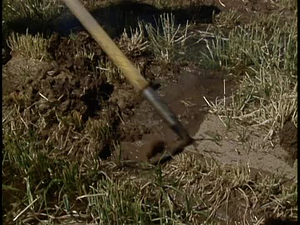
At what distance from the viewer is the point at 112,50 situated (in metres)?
2.96

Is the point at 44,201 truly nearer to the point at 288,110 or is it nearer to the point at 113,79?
the point at 113,79

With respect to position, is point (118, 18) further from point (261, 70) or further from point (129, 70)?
point (129, 70)

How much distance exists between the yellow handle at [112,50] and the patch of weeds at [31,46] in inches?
46.0

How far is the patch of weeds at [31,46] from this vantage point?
432 centimetres

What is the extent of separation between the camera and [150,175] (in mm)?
3521

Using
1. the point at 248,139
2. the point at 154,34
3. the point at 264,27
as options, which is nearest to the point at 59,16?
the point at 154,34

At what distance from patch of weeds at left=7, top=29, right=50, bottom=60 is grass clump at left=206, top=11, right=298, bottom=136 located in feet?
3.67

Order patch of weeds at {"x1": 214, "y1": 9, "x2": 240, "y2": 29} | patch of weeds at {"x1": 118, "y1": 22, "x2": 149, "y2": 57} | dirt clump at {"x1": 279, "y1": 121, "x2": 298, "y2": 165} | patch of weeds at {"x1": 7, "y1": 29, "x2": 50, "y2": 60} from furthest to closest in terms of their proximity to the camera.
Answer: patch of weeds at {"x1": 214, "y1": 9, "x2": 240, "y2": 29} → patch of weeds at {"x1": 118, "y1": 22, "x2": 149, "y2": 57} → patch of weeds at {"x1": 7, "y1": 29, "x2": 50, "y2": 60} → dirt clump at {"x1": 279, "y1": 121, "x2": 298, "y2": 165}

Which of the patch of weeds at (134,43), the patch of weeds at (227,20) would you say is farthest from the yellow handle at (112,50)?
the patch of weeds at (227,20)

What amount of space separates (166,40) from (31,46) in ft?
3.07

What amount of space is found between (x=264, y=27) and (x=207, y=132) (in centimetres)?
122

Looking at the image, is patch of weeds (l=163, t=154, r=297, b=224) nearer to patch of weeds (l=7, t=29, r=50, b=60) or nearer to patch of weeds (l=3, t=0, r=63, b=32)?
patch of weeds (l=7, t=29, r=50, b=60)

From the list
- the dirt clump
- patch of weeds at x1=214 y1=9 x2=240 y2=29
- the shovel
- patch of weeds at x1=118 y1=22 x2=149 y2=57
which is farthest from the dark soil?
the shovel

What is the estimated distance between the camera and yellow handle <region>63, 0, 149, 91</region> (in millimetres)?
2787
